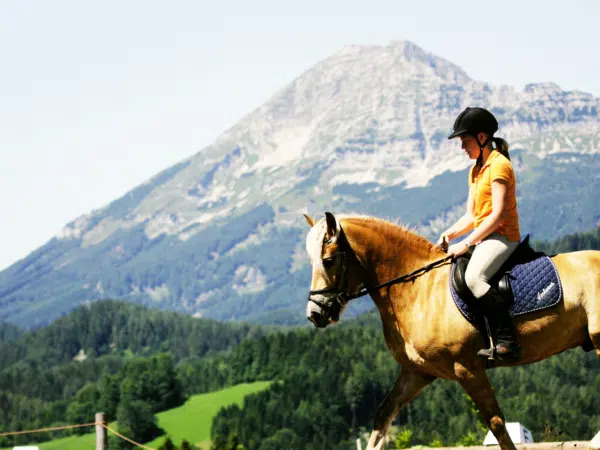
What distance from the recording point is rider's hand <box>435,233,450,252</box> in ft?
40.0

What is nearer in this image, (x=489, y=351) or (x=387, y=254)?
(x=489, y=351)

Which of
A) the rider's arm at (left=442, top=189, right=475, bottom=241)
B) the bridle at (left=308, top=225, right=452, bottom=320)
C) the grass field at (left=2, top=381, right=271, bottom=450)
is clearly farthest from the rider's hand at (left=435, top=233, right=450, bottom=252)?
the grass field at (left=2, top=381, right=271, bottom=450)

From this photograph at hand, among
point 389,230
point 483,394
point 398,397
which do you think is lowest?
point 483,394

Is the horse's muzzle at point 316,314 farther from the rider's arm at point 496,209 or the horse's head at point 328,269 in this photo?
the rider's arm at point 496,209

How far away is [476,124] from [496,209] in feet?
3.68

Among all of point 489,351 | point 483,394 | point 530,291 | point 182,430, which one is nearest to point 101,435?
point 483,394

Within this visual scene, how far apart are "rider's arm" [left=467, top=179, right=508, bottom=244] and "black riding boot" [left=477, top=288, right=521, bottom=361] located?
2.20ft

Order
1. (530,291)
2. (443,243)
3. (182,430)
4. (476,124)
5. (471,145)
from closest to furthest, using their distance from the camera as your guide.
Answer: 1. (530,291)
2. (476,124)
3. (471,145)
4. (443,243)
5. (182,430)

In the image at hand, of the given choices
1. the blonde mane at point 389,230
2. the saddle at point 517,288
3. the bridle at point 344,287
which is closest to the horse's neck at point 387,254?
the blonde mane at point 389,230

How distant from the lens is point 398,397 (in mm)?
11695

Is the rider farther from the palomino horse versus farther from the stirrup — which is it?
the palomino horse

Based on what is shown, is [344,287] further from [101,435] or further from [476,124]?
[101,435]

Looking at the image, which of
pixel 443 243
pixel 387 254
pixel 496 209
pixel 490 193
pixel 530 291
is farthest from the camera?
pixel 443 243

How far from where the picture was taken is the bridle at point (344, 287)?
11352 mm
